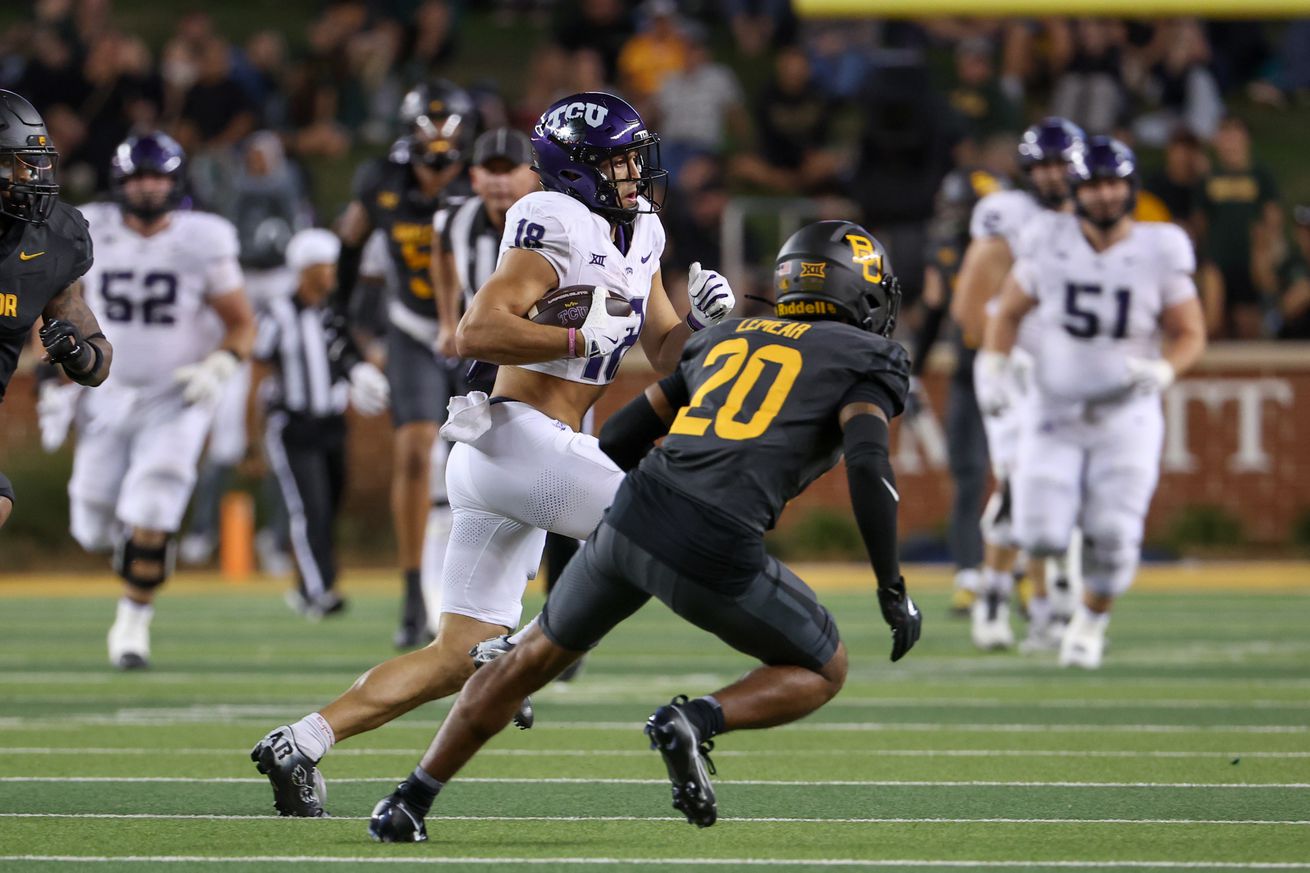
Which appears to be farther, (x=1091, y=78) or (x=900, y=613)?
(x=1091, y=78)

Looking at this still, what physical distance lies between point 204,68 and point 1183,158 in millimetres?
7407

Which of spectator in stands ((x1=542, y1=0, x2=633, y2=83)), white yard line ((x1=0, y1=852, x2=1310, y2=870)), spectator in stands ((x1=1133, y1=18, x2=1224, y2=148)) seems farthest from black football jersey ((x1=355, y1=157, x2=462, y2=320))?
spectator in stands ((x1=1133, y1=18, x2=1224, y2=148))

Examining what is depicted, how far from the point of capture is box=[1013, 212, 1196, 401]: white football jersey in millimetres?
9070

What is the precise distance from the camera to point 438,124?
368 inches

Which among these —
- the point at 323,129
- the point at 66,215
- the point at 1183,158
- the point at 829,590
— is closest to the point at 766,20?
the point at 323,129

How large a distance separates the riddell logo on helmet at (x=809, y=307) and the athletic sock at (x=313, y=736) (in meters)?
1.46

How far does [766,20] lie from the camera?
65.3 feet

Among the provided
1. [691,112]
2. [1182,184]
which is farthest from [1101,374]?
[691,112]

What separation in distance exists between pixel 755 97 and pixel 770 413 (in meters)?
14.8

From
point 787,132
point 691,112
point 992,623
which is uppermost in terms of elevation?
point 691,112

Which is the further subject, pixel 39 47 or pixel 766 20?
pixel 766 20

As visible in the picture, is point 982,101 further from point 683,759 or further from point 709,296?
point 683,759

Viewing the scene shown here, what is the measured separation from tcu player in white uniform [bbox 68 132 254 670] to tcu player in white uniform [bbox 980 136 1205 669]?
3272mm

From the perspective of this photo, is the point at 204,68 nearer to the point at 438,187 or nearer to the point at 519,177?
the point at 438,187
